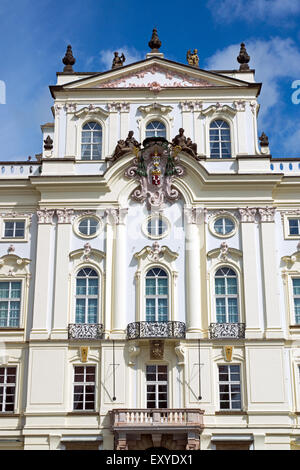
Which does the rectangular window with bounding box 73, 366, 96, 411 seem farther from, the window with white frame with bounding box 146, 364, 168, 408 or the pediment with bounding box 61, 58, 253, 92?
the pediment with bounding box 61, 58, 253, 92

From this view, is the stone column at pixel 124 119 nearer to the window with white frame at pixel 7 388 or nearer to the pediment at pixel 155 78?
the pediment at pixel 155 78

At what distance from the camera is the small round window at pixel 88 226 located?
Answer: 117ft

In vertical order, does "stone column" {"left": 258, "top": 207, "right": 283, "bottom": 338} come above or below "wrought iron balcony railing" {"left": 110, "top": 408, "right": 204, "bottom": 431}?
above

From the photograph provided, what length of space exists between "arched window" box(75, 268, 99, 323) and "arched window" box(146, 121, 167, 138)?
720cm

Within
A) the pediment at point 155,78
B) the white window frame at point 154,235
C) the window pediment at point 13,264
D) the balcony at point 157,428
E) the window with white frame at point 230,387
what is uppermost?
the pediment at point 155,78

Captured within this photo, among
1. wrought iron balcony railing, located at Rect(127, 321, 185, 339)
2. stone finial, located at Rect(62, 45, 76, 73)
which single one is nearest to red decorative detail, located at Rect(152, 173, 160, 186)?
wrought iron balcony railing, located at Rect(127, 321, 185, 339)

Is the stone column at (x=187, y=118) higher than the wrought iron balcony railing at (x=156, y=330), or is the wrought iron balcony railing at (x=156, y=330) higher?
the stone column at (x=187, y=118)

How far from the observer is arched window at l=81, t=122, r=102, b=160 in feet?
122

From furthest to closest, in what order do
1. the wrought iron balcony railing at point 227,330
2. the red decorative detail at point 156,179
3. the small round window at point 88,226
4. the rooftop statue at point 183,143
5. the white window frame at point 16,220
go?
the rooftop statue at point 183,143 < the red decorative detail at point 156,179 < the white window frame at point 16,220 < the small round window at point 88,226 < the wrought iron balcony railing at point 227,330

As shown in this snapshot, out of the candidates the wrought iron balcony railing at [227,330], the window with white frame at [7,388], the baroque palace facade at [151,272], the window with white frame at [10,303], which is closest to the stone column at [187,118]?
the baroque palace facade at [151,272]

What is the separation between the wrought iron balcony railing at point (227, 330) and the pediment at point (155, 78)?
11.6 metres

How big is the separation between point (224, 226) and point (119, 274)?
17.1 ft
